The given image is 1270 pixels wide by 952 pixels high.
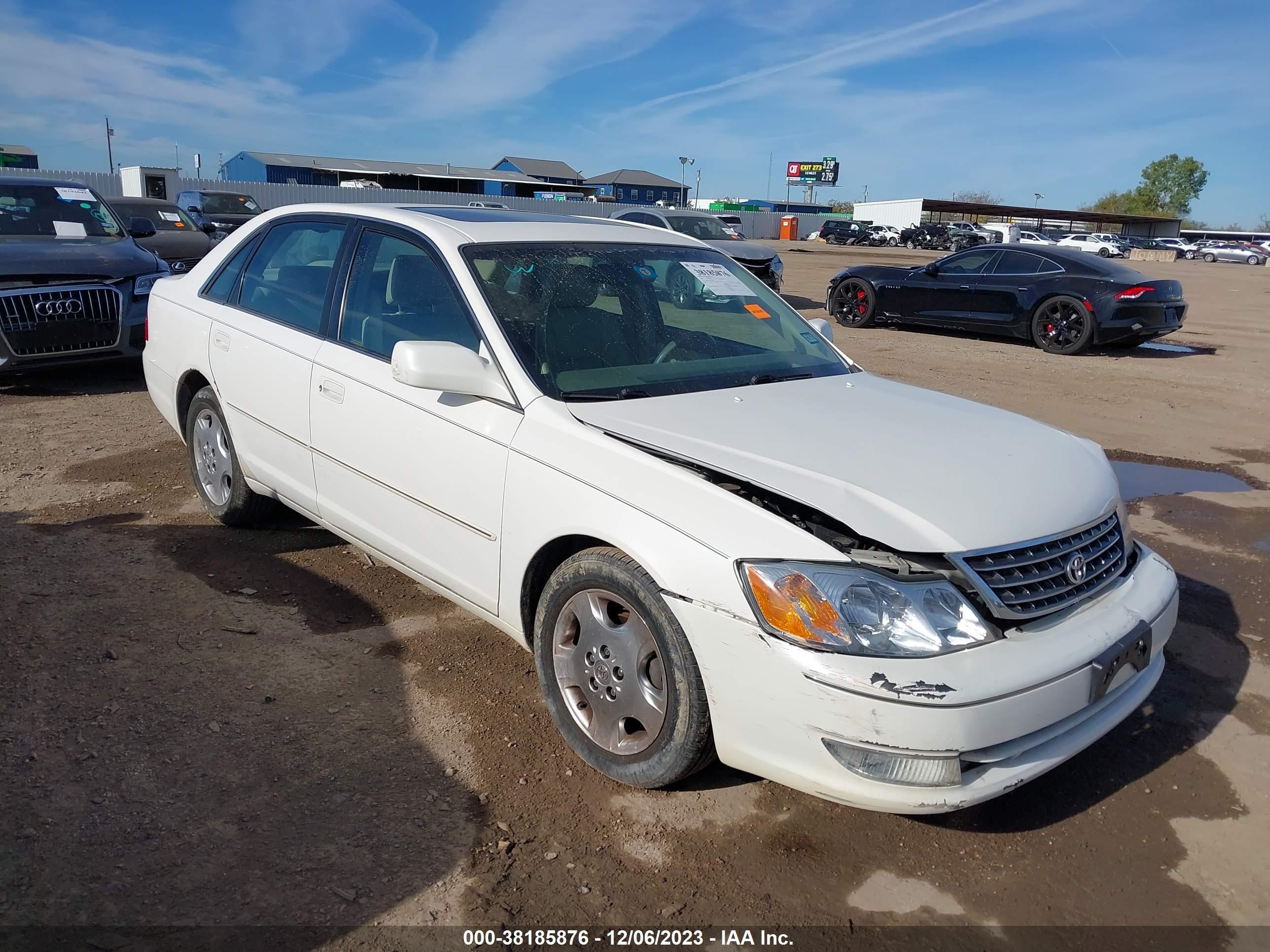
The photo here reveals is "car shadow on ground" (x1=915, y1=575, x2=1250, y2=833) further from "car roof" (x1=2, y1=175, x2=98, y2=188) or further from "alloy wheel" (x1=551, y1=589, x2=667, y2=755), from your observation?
"car roof" (x1=2, y1=175, x2=98, y2=188)

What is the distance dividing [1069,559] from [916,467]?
50 cm

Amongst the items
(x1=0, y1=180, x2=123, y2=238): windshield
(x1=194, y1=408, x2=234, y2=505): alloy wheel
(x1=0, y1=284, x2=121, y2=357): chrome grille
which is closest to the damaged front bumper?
(x1=194, y1=408, x2=234, y2=505): alloy wheel

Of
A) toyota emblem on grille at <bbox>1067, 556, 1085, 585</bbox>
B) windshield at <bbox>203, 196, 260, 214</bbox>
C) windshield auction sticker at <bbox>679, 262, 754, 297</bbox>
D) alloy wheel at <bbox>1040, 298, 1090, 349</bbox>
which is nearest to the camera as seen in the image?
toyota emblem on grille at <bbox>1067, 556, 1085, 585</bbox>

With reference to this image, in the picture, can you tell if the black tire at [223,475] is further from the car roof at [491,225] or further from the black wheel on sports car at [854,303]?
the black wheel on sports car at [854,303]

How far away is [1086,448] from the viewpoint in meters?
3.44

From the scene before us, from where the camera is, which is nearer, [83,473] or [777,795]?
[777,795]

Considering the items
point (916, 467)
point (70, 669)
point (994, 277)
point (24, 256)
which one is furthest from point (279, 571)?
point (994, 277)

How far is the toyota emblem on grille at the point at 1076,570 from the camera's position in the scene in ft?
9.05

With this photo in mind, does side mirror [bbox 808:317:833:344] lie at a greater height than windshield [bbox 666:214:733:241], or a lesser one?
lesser

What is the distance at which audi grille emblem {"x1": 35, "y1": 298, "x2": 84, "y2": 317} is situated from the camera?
763 centimetres

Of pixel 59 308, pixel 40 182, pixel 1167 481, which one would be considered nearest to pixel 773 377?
pixel 1167 481

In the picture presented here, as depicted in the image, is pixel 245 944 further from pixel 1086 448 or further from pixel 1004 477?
pixel 1086 448

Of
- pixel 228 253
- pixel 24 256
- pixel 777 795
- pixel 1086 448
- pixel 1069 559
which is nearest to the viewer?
pixel 1069 559

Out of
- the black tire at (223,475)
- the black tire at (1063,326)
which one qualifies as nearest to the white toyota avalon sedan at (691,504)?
the black tire at (223,475)
